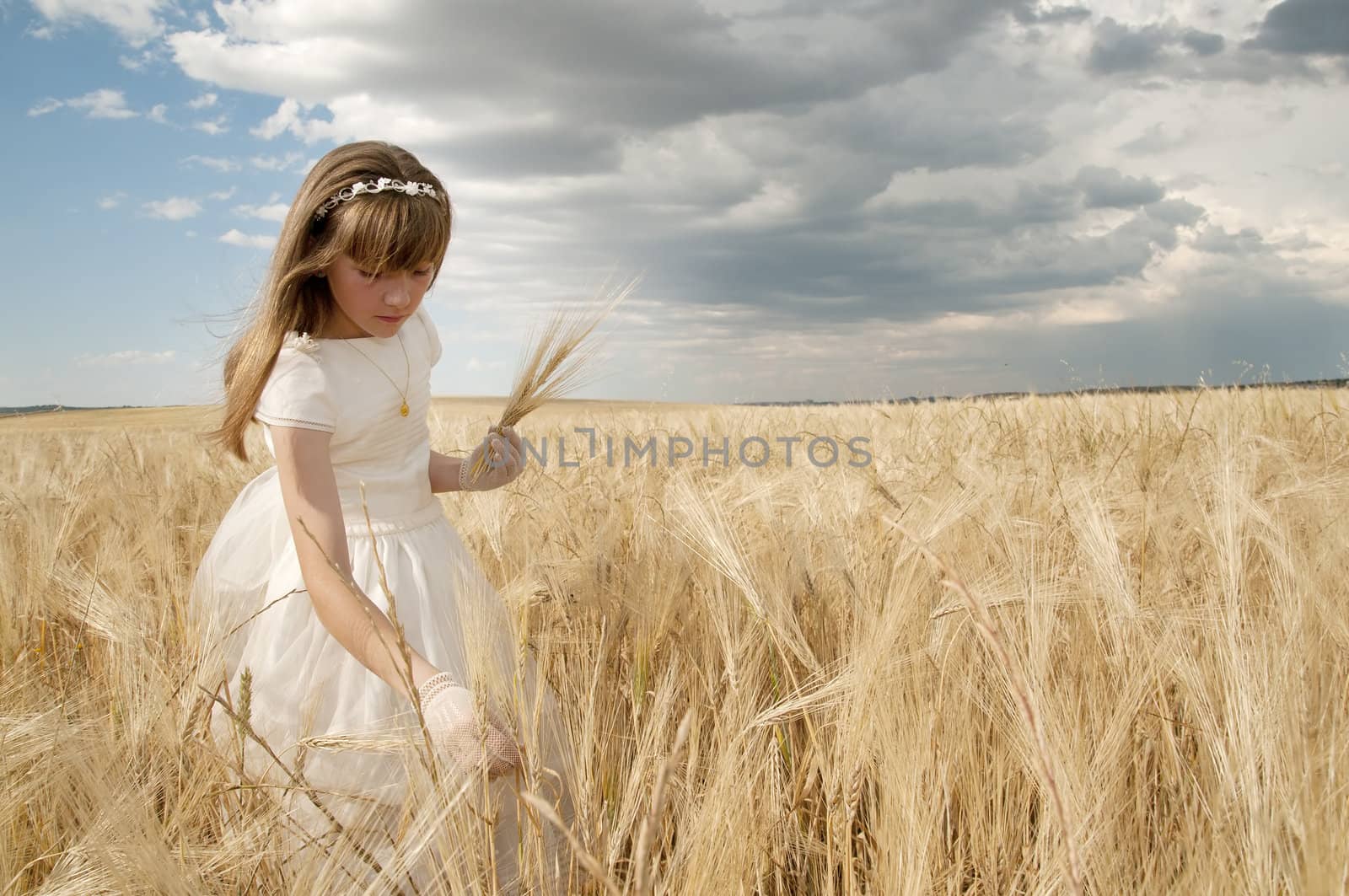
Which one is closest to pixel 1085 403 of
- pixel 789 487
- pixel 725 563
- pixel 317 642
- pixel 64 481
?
pixel 789 487

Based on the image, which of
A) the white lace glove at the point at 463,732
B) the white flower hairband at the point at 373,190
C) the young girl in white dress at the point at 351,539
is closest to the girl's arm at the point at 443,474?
the young girl in white dress at the point at 351,539

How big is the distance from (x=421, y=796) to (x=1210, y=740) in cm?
87

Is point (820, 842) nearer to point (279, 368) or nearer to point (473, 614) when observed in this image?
point (473, 614)

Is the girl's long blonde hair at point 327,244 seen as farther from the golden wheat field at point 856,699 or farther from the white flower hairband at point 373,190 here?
the golden wheat field at point 856,699

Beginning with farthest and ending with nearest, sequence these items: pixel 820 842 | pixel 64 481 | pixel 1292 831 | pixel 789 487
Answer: pixel 64 481 → pixel 789 487 → pixel 820 842 → pixel 1292 831

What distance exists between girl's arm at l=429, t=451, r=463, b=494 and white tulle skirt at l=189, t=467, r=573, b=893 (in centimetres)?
6

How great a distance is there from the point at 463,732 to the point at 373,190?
0.88 m

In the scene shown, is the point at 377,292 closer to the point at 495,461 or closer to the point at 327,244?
the point at 327,244

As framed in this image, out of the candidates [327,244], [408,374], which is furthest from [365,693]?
[327,244]

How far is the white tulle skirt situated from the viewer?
0.81m

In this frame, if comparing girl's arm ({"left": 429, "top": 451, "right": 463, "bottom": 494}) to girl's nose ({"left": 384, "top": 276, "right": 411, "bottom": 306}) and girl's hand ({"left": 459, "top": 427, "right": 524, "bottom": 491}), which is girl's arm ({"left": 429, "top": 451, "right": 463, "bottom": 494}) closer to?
girl's hand ({"left": 459, "top": 427, "right": 524, "bottom": 491})

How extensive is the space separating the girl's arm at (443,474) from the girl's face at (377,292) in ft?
1.05

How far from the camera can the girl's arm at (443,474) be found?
1565 millimetres

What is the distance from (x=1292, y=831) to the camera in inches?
28.0
